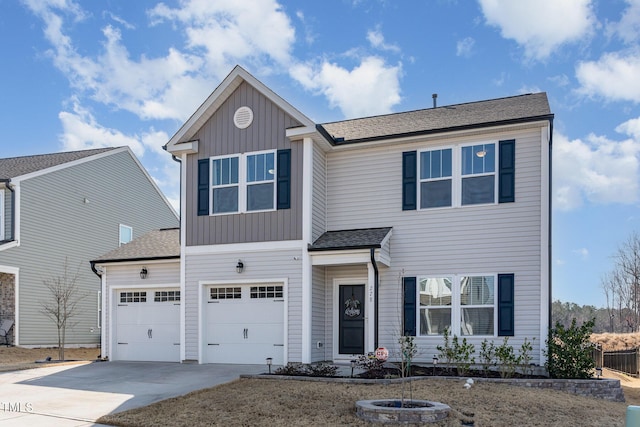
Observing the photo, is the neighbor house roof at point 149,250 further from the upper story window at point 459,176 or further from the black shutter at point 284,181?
the upper story window at point 459,176

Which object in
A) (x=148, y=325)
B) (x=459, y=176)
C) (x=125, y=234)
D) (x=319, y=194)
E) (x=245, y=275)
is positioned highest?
(x=459, y=176)

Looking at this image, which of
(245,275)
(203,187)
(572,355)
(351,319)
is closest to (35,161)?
(203,187)

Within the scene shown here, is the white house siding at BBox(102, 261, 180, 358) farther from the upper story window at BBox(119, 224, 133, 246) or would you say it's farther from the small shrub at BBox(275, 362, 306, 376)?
the upper story window at BBox(119, 224, 133, 246)

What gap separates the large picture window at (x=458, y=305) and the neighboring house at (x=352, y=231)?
32mm

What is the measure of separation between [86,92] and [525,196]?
1229 centimetres

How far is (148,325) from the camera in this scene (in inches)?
624

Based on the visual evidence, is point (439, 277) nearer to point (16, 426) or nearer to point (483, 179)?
point (483, 179)

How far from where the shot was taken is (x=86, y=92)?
669 inches

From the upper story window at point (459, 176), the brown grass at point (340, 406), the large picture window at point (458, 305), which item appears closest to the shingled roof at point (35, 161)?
the upper story window at point (459, 176)

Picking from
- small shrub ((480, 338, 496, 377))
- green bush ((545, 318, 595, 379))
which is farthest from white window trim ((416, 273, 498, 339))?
green bush ((545, 318, 595, 379))

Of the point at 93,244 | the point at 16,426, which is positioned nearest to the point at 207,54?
the point at 16,426

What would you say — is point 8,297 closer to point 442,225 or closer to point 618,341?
point 442,225

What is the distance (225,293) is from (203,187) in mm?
2713

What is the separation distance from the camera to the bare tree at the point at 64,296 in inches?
839
